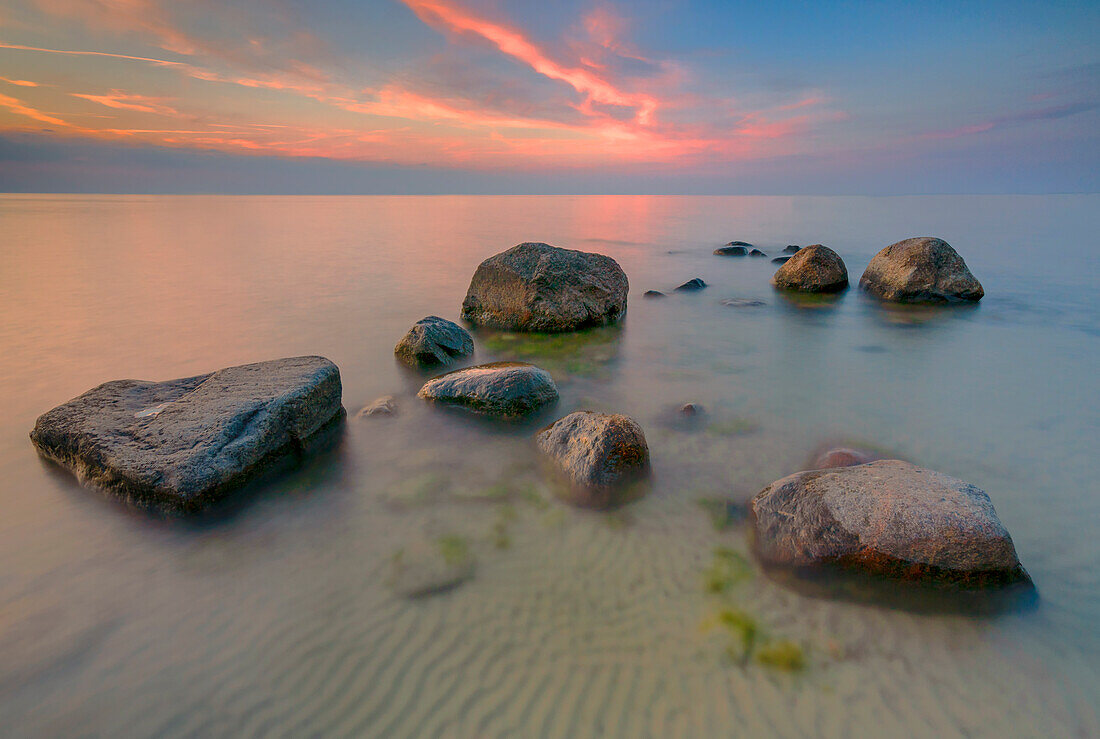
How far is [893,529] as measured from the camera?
134 inches

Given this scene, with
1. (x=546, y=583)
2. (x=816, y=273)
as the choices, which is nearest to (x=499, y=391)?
(x=546, y=583)

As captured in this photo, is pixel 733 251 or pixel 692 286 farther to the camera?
pixel 733 251

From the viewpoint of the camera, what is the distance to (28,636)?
3.04 metres

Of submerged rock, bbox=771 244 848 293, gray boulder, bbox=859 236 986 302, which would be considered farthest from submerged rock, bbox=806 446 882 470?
submerged rock, bbox=771 244 848 293

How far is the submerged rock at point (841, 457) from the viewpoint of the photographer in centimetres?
488

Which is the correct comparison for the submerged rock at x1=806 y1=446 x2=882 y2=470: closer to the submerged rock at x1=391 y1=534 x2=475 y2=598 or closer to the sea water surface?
the sea water surface

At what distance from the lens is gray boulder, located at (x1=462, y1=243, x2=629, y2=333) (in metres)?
9.49

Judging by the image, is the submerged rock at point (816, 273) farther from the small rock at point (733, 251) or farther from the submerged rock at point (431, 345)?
the submerged rock at point (431, 345)

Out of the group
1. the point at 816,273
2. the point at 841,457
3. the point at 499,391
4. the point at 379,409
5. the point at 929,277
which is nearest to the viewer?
the point at 841,457

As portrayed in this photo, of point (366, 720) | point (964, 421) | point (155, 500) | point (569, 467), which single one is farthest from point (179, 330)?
point (964, 421)

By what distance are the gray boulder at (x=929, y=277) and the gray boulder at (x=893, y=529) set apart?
10.1 meters

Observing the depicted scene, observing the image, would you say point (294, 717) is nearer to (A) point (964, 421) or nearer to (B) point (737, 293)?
(A) point (964, 421)

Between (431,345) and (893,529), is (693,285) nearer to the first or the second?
(431,345)

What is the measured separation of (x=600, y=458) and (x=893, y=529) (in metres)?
2.18
